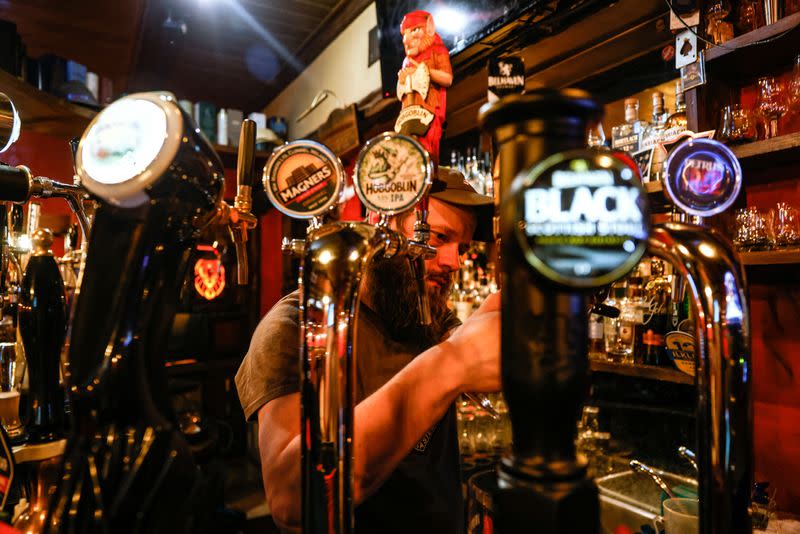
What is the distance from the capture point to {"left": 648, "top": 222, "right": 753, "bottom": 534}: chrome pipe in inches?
17.8

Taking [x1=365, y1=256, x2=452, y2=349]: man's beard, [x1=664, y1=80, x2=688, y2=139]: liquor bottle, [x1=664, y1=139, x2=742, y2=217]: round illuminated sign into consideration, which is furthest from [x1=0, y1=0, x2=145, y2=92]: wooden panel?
[x1=664, y1=139, x2=742, y2=217]: round illuminated sign

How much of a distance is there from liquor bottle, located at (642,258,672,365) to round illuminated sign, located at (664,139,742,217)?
1369 mm

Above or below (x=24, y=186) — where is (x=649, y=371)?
below

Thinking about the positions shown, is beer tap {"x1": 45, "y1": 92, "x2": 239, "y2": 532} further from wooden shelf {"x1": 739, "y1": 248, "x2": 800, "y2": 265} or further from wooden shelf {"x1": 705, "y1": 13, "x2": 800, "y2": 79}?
wooden shelf {"x1": 705, "y1": 13, "x2": 800, "y2": 79}

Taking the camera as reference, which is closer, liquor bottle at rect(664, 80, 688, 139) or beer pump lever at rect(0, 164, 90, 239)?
beer pump lever at rect(0, 164, 90, 239)

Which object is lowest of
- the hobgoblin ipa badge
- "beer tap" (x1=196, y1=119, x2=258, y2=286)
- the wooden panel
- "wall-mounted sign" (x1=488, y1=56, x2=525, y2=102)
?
the hobgoblin ipa badge

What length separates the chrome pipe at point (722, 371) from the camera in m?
0.45

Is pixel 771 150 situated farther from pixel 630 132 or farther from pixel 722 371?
pixel 722 371

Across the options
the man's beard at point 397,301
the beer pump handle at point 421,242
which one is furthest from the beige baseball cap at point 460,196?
the beer pump handle at point 421,242

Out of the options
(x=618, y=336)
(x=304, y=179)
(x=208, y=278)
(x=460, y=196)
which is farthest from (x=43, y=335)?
(x=208, y=278)

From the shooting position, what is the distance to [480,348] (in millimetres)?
721

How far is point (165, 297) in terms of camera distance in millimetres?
552

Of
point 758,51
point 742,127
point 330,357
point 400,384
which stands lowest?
point 400,384

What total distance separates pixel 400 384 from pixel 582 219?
644mm
